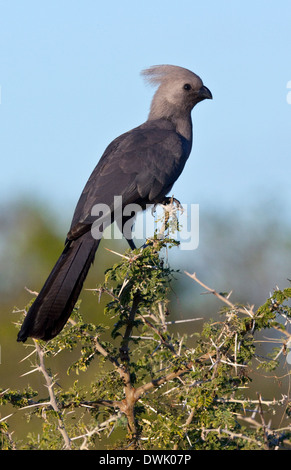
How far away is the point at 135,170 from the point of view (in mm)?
5402

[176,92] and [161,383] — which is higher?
→ [176,92]

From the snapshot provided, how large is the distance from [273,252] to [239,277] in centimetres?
140

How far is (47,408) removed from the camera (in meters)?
3.60

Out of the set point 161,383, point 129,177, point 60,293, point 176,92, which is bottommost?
point 161,383

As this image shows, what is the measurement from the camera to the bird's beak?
6.65 metres

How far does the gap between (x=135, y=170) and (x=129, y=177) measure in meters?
0.10

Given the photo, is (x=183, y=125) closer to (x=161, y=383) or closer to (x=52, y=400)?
(x=161, y=383)

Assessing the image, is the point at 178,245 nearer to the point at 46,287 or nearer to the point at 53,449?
the point at 46,287

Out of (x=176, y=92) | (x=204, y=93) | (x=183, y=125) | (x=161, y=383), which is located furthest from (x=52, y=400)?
(x=204, y=93)

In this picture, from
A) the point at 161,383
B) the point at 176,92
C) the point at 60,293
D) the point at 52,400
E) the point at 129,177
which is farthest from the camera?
the point at 176,92

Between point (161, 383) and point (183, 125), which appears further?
point (183, 125)

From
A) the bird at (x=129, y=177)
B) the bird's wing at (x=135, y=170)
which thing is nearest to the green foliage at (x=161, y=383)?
the bird at (x=129, y=177)

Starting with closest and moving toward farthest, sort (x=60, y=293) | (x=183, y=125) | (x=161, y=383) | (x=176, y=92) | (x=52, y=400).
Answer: (x=52, y=400) < (x=161, y=383) < (x=60, y=293) < (x=183, y=125) < (x=176, y=92)
